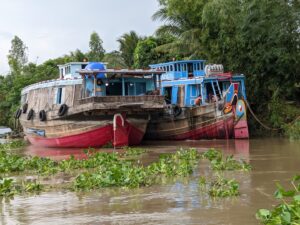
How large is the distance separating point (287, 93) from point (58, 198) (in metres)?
17.0

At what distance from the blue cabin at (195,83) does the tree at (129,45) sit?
14336mm

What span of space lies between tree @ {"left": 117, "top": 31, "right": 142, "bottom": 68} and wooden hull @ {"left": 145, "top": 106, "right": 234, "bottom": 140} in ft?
54.8

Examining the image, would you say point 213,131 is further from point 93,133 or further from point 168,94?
point 93,133

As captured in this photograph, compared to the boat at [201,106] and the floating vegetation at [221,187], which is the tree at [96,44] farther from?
the floating vegetation at [221,187]

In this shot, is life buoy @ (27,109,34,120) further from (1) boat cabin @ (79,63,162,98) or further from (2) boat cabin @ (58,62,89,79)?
(1) boat cabin @ (79,63,162,98)

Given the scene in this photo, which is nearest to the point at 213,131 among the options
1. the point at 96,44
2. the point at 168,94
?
the point at 168,94

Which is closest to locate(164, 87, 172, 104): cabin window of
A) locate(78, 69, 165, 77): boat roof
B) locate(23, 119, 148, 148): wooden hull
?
locate(78, 69, 165, 77): boat roof

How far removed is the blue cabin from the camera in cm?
2312

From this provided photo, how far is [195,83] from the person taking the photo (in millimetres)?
23797

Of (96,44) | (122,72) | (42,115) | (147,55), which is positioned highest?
(96,44)

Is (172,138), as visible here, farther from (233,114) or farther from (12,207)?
(12,207)

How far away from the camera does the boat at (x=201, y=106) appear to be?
22125 mm

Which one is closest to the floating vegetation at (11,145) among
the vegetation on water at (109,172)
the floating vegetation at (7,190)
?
the vegetation on water at (109,172)

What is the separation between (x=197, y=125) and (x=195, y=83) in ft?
6.84
